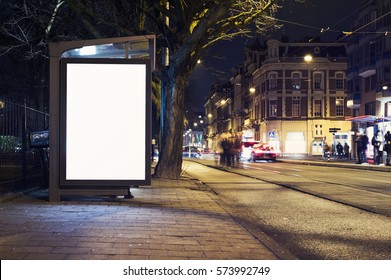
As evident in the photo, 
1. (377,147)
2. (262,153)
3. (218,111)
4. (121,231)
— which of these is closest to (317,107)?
(262,153)

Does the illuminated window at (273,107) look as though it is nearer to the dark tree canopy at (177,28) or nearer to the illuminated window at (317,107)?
the illuminated window at (317,107)

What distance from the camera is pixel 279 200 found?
469 inches

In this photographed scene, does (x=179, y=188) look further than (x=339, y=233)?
Yes

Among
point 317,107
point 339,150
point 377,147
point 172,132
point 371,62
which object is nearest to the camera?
point 172,132

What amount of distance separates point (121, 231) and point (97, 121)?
3.45 meters

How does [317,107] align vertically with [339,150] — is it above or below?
above

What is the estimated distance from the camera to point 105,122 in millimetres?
9672

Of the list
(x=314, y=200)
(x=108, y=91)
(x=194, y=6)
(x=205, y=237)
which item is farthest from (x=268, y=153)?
(x=205, y=237)

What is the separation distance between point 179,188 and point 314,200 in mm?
3688

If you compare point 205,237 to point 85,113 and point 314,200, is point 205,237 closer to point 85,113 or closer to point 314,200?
point 85,113

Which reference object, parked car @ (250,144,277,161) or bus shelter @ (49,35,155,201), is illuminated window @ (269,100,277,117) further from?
bus shelter @ (49,35,155,201)

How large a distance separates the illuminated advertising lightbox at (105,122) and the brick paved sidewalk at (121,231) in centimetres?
61

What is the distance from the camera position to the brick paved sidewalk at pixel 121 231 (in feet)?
17.9

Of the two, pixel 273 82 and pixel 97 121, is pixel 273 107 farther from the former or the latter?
Result: pixel 97 121
